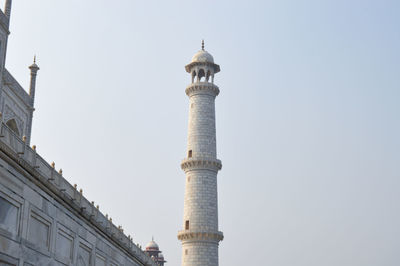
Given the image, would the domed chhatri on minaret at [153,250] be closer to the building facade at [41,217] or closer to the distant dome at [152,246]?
the distant dome at [152,246]

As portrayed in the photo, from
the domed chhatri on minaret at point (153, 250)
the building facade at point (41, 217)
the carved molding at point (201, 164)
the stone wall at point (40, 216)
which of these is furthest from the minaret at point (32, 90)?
the domed chhatri on minaret at point (153, 250)

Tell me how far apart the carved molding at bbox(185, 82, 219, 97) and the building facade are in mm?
19502

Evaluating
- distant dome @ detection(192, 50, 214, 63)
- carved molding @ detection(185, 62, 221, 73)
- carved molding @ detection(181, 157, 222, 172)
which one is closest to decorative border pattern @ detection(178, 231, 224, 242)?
carved molding @ detection(181, 157, 222, 172)

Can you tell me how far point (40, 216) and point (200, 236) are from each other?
24.3 metres

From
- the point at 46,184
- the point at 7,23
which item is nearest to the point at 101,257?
the point at 46,184

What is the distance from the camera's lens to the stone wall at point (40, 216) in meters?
18.7

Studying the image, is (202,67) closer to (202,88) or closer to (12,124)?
(202,88)

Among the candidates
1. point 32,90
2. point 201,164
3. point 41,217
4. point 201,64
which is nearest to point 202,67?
point 201,64

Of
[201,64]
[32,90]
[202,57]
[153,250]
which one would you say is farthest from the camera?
[153,250]

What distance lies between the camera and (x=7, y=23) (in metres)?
29.3

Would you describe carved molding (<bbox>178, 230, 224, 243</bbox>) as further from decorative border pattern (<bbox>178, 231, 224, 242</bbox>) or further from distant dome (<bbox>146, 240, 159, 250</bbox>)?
distant dome (<bbox>146, 240, 159, 250</bbox>)

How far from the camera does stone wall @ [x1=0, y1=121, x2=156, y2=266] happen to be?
18703 mm

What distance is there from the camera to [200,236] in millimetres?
44188

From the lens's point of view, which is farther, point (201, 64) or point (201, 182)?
point (201, 64)
